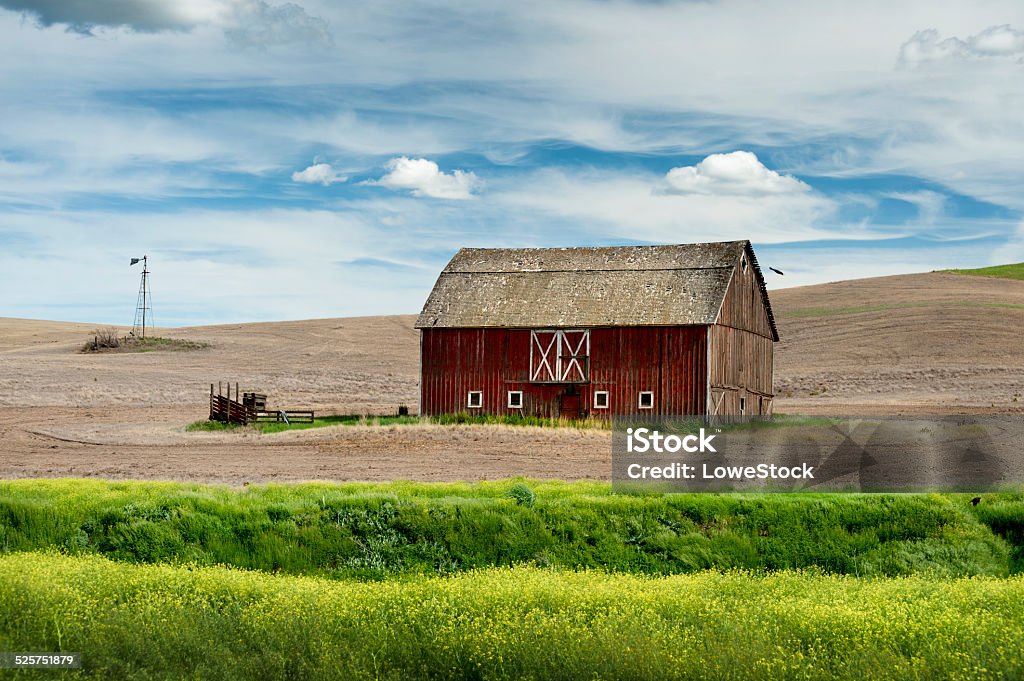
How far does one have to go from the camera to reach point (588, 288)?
4131 centimetres

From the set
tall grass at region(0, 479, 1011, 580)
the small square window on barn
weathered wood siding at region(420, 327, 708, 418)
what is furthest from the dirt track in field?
tall grass at region(0, 479, 1011, 580)

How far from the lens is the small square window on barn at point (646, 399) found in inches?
1506

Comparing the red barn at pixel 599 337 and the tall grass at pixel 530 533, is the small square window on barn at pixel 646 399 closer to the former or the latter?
the red barn at pixel 599 337

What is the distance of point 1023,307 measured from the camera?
264 ft

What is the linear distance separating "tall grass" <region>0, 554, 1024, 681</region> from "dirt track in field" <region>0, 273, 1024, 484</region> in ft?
33.4

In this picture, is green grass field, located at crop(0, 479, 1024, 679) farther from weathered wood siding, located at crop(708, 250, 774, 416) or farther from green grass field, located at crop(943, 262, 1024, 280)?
green grass field, located at crop(943, 262, 1024, 280)

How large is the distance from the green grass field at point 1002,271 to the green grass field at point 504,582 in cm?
10321

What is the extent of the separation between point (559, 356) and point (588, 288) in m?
3.40

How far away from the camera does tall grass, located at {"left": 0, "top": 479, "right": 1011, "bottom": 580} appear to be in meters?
16.1

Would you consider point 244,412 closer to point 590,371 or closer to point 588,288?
point 590,371

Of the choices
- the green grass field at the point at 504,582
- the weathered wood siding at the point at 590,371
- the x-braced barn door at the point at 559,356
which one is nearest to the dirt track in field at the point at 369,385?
the weathered wood siding at the point at 590,371

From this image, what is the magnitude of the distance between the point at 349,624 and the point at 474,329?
28.5 meters

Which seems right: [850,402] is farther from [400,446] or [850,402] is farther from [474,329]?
[400,446]

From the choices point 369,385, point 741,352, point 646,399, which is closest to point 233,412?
point 646,399
